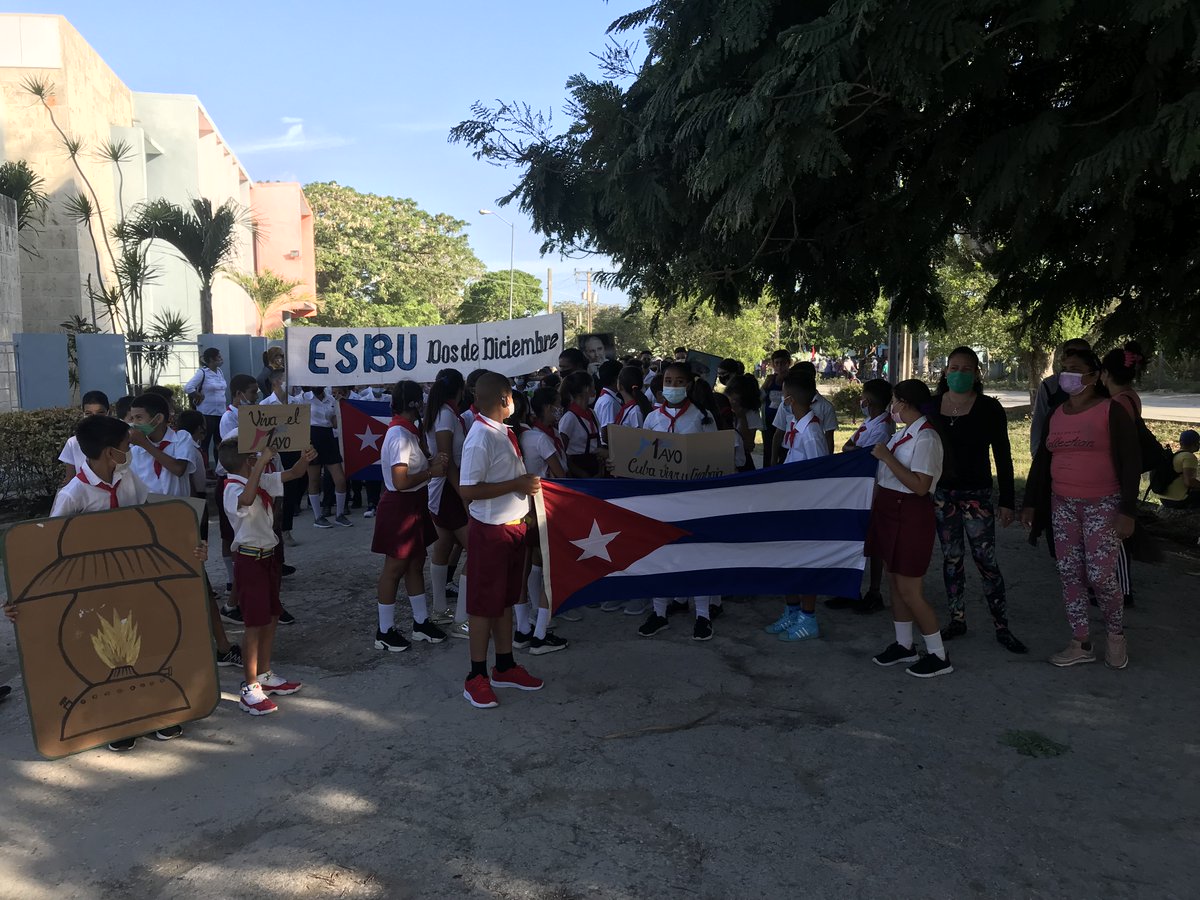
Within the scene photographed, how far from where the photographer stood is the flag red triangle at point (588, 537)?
5129 millimetres

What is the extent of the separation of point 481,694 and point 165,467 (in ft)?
9.06

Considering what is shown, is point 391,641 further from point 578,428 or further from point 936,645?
point 936,645

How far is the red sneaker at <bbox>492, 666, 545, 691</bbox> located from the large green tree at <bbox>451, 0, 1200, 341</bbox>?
2.80 meters

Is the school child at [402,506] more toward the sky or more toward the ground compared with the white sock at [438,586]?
more toward the sky

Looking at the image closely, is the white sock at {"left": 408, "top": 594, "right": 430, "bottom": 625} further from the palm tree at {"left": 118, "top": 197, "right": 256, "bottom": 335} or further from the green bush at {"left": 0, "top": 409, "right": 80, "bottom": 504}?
the palm tree at {"left": 118, "top": 197, "right": 256, "bottom": 335}

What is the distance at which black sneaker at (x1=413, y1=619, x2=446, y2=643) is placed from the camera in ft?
19.6

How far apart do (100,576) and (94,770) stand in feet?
3.06

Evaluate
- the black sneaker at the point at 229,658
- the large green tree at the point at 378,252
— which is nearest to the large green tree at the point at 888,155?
the black sneaker at the point at 229,658

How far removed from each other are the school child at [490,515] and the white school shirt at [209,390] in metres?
7.77

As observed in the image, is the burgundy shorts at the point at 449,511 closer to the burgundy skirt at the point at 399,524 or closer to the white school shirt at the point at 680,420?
the burgundy skirt at the point at 399,524

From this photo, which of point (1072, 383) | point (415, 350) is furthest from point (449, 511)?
point (1072, 383)

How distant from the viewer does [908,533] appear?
5.11 metres

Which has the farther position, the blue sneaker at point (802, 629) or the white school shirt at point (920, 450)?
the blue sneaker at point (802, 629)

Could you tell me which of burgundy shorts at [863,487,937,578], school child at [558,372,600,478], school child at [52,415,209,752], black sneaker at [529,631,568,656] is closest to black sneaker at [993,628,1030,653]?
burgundy shorts at [863,487,937,578]
